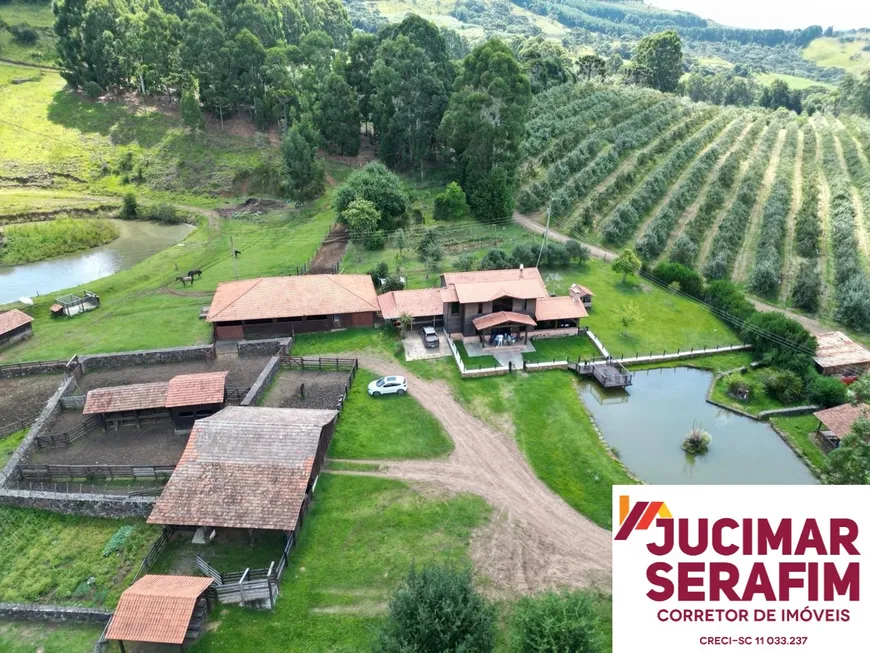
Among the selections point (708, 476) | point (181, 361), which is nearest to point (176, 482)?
point (181, 361)

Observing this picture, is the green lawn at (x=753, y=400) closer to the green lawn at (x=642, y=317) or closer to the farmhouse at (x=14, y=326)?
the green lawn at (x=642, y=317)

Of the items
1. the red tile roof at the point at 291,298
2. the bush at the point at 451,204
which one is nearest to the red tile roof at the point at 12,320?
the red tile roof at the point at 291,298

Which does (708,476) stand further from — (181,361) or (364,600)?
(181,361)

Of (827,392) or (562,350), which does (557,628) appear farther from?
(827,392)

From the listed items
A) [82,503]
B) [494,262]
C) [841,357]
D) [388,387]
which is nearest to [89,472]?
[82,503]

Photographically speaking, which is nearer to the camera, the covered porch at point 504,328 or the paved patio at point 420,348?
the paved patio at point 420,348

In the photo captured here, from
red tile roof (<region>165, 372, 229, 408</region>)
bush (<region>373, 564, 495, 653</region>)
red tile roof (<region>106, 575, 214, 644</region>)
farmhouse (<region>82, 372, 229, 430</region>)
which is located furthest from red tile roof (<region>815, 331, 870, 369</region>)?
red tile roof (<region>106, 575, 214, 644</region>)
